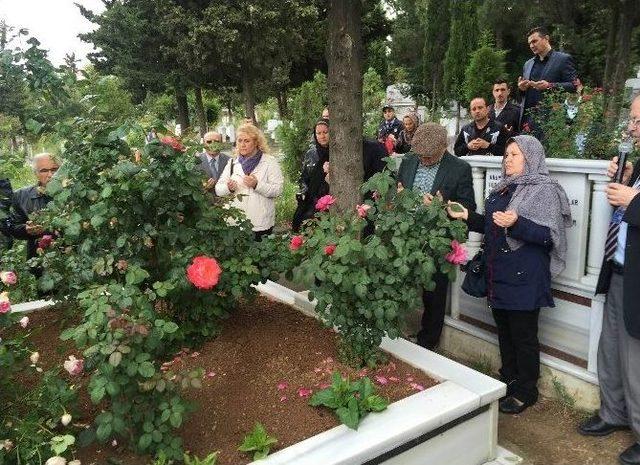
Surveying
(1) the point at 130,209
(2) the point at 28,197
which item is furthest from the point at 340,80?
(2) the point at 28,197

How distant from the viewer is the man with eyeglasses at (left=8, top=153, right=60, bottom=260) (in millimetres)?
4141

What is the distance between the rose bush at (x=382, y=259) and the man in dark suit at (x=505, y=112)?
9.39ft

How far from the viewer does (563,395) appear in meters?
3.21

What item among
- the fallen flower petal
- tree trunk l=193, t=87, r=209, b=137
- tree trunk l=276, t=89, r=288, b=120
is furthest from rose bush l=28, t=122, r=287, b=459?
tree trunk l=276, t=89, r=288, b=120

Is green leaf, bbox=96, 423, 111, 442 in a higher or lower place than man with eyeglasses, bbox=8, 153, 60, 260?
lower

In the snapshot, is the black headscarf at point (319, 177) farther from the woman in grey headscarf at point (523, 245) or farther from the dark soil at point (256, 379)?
the woman in grey headscarf at point (523, 245)

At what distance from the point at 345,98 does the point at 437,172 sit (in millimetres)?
818

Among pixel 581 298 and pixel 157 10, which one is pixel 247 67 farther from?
pixel 581 298

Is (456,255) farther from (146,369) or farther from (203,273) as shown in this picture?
(146,369)

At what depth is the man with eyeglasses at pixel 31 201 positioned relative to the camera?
414 centimetres

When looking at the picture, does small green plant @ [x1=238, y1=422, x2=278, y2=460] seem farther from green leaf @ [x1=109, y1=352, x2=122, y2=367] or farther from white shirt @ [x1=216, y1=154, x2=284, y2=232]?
white shirt @ [x1=216, y1=154, x2=284, y2=232]

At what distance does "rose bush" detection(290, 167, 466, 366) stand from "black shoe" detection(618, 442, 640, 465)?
4.15 feet

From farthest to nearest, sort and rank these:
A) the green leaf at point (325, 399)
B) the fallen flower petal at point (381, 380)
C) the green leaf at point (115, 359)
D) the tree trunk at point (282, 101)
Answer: the tree trunk at point (282, 101)
the fallen flower petal at point (381, 380)
the green leaf at point (325, 399)
the green leaf at point (115, 359)

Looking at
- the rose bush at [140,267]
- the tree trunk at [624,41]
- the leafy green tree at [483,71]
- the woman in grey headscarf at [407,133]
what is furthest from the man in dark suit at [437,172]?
the leafy green tree at [483,71]
